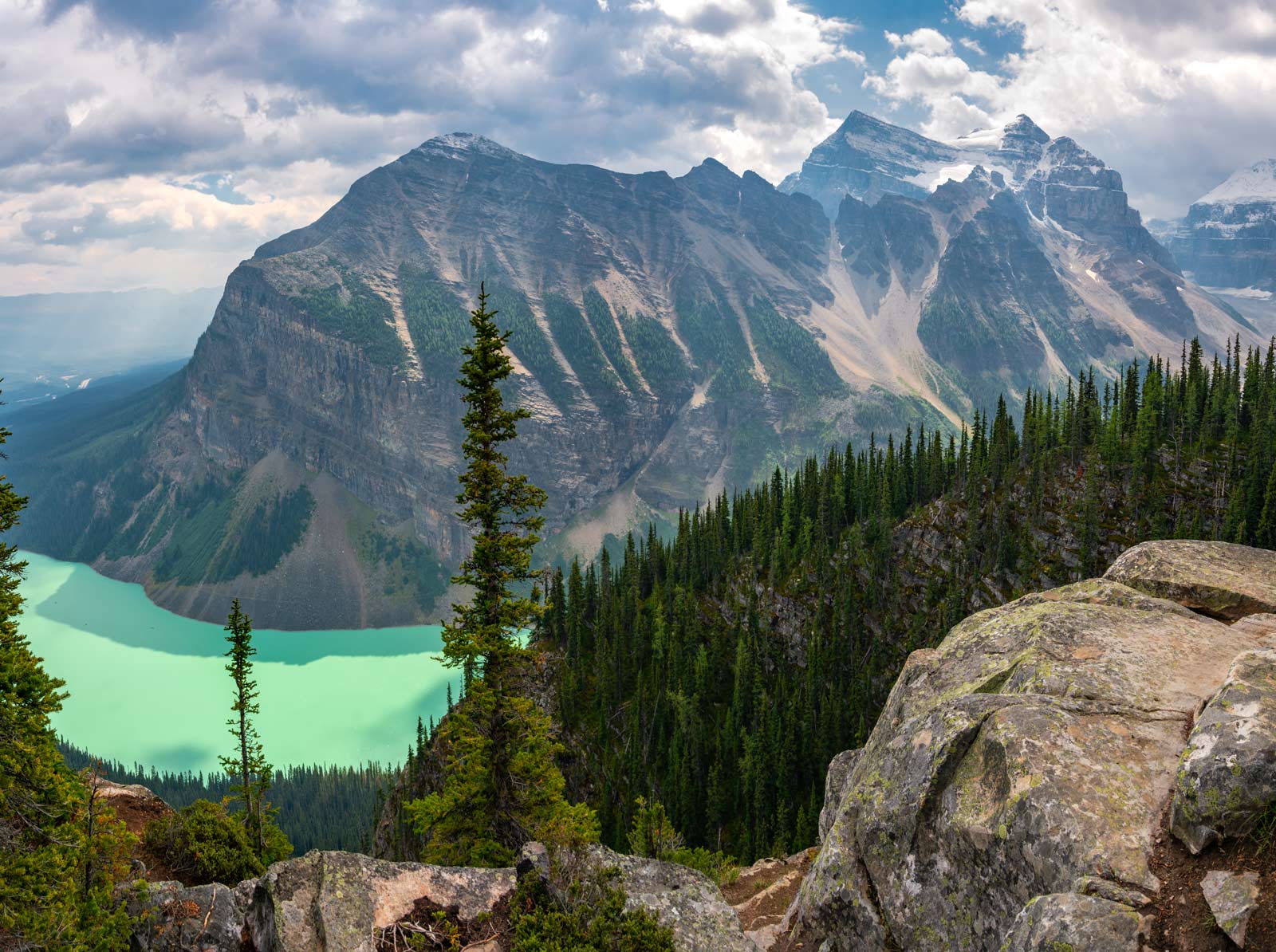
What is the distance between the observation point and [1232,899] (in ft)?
32.7

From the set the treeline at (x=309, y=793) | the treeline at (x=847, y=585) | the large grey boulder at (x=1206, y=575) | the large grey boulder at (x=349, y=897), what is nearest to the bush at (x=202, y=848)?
the large grey boulder at (x=349, y=897)

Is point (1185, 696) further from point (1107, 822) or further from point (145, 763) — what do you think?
point (145, 763)

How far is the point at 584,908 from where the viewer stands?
1488 centimetres

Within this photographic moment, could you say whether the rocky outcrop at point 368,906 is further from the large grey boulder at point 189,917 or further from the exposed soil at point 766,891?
the exposed soil at point 766,891

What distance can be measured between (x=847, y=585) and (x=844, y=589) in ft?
2.94

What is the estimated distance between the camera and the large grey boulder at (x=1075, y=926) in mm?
10195

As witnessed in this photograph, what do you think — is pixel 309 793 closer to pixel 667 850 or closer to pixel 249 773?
pixel 249 773

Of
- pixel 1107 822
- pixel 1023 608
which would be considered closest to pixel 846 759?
pixel 1023 608

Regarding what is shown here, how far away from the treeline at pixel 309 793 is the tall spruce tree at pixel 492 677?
133 m

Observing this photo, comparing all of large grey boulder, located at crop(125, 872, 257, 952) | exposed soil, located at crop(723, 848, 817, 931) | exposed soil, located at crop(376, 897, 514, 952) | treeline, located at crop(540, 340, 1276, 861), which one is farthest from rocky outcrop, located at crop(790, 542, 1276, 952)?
treeline, located at crop(540, 340, 1276, 861)

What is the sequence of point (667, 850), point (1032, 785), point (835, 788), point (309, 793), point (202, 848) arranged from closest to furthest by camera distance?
point (1032, 785)
point (202, 848)
point (835, 788)
point (667, 850)
point (309, 793)

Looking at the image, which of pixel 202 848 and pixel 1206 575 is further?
pixel 202 848

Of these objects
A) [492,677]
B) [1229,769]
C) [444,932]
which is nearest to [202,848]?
[492,677]

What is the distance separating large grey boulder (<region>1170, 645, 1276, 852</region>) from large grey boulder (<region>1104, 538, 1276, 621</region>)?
30.2 ft
